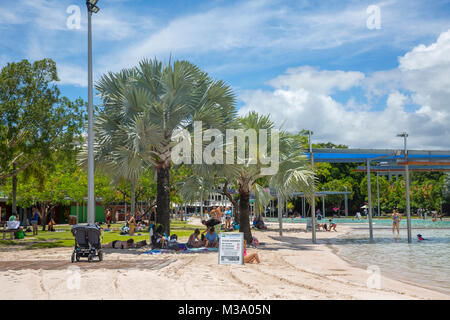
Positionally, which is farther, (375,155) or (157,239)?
(375,155)

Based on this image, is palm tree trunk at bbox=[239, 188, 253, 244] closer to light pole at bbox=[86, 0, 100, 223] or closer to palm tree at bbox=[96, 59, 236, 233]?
palm tree at bbox=[96, 59, 236, 233]

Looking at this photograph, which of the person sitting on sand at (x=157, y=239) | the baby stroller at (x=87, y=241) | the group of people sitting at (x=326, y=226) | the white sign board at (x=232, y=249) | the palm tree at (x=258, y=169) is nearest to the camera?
the white sign board at (x=232, y=249)

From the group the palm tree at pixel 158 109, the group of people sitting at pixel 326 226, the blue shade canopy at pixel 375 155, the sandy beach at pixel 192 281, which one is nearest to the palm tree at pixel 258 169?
the palm tree at pixel 158 109

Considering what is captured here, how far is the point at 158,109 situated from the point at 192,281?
901 centimetres

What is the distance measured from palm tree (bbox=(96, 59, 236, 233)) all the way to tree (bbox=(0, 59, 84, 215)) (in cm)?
301

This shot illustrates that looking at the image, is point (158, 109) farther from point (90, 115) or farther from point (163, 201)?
point (163, 201)

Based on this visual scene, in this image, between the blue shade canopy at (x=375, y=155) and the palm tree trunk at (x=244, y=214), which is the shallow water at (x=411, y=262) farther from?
the blue shade canopy at (x=375, y=155)

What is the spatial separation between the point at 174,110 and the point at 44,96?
6.58m

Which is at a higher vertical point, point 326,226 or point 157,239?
point 157,239

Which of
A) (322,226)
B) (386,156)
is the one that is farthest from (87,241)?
(322,226)

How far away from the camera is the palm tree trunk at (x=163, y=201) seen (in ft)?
58.0

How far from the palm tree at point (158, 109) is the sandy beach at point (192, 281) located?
4772 mm

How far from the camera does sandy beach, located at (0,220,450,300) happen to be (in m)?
7.62

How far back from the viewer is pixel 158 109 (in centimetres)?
1673
